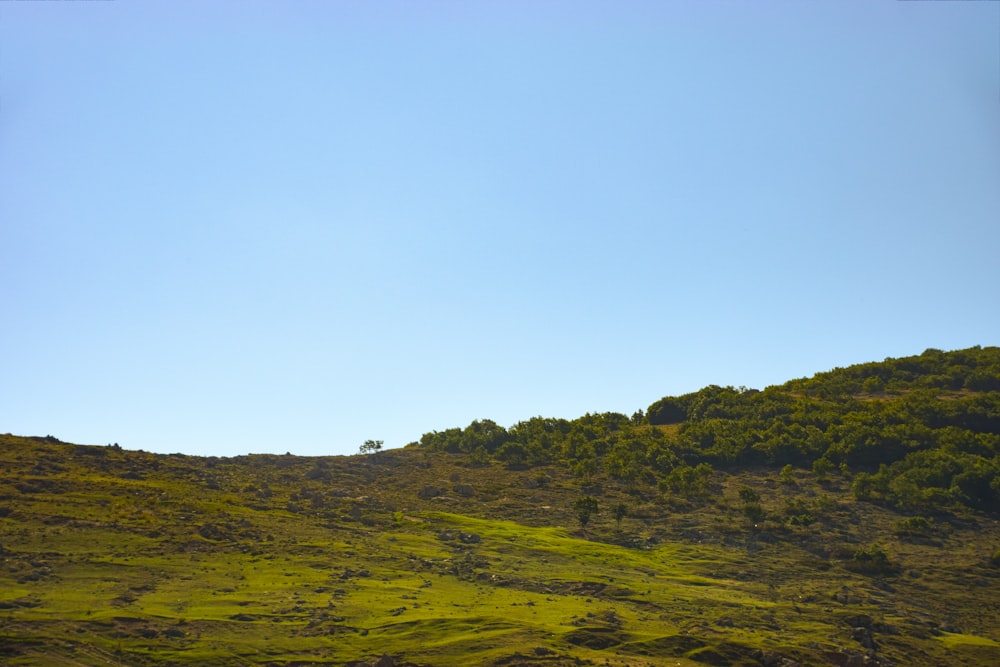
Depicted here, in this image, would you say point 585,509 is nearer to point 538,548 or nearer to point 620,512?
point 620,512

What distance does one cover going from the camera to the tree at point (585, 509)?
8188cm

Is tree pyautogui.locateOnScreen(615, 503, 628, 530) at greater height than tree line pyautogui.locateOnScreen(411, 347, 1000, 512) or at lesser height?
lesser

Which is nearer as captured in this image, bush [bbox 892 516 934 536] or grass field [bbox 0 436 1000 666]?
grass field [bbox 0 436 1000 666]

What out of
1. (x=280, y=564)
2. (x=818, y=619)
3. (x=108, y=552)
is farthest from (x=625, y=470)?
(x=108, y=552)

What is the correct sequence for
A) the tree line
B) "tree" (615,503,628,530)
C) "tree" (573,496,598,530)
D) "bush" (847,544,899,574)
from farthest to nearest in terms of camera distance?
the tree line
"tree" (615,503,628,530)
"tree" (573,496,598,530)
"bush" (847,544,899,574)

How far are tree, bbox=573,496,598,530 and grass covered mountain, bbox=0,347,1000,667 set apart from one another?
29cm

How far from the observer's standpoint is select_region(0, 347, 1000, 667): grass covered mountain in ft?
157

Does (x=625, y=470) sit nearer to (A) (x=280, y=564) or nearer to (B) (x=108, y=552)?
(A) (x=280, y=564)

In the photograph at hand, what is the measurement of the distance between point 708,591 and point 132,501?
47.2 meters

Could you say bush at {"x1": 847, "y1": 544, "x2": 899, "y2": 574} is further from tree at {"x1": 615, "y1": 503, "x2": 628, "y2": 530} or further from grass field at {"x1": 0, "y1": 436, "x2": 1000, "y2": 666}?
tree at {"x1": 615, "y1": 503, "x2": 628, "y2": 530}

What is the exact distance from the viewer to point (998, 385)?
404ft

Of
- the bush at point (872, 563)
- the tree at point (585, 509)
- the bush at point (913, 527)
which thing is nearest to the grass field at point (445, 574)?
the bush at point (872, 563)

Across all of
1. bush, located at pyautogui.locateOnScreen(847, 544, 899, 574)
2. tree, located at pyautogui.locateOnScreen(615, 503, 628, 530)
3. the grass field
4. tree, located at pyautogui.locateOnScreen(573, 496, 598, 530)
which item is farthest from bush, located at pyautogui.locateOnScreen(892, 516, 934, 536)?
tree, located at pyautogui.locateOnScreen(573, 496, 598, 530)

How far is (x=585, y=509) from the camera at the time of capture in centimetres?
8262
